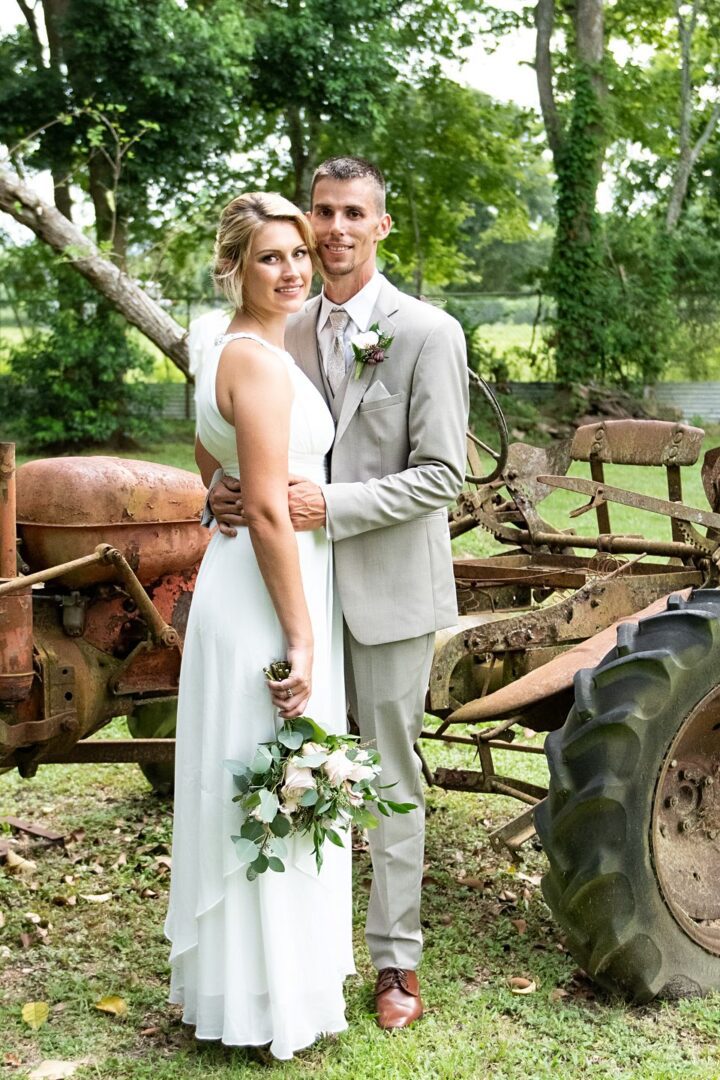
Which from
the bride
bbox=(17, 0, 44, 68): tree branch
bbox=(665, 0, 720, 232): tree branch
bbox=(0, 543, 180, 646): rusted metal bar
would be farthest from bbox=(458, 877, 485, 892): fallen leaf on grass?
bbox=(665, 0, 720, 232): tree branch

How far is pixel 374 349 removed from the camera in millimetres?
3049

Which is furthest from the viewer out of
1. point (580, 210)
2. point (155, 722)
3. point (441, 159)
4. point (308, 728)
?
point (441, 159)

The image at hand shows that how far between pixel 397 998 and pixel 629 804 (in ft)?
2.51

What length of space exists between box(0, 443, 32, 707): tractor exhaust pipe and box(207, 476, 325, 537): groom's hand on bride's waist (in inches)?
23.9

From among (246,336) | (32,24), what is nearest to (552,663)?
(246,336)

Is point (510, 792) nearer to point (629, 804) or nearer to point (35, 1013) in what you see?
point (629, 804)

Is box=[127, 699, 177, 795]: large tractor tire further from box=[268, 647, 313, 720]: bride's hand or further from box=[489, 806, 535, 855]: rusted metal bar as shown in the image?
box=[268, 647, 313, 720]: bride's hand

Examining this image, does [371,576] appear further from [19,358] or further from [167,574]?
[19,358]

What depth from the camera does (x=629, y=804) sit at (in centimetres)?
313

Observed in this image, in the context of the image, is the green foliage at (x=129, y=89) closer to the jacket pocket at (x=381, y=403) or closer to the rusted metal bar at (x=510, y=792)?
the rusted metal bar at (x=510, y=792)

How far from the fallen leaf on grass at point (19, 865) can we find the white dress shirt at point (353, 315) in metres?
2.24

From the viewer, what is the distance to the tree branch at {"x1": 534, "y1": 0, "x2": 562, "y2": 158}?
20.1m

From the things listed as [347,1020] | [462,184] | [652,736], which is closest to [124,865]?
[347,1020]

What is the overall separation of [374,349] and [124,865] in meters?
2.27
